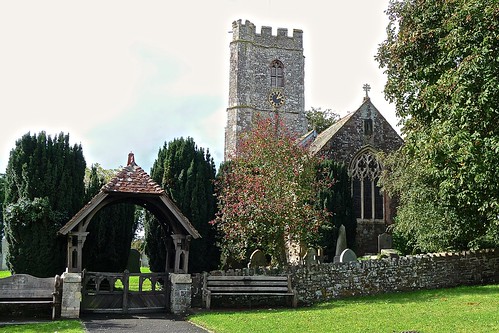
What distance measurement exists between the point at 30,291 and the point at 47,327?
176cm

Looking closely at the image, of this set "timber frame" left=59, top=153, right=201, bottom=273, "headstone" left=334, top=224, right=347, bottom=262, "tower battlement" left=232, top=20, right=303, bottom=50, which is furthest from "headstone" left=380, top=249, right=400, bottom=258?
"tower battlement" left=232, top=20, right=303, bottom=50

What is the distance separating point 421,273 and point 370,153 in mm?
12619

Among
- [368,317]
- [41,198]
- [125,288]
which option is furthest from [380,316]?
[41,198]

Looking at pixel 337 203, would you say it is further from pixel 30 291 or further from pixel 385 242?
pixel 30 291

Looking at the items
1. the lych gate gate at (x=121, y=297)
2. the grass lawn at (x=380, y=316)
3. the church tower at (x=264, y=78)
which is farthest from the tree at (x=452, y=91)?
the church tower at (x=264, y=78)

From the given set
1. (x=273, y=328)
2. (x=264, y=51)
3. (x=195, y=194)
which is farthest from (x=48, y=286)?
(x=264, y=51)

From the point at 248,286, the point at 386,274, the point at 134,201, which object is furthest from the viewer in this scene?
the point at 386,274

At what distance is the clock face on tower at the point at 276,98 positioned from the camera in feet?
145

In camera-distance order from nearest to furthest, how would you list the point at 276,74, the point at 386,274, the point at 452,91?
1. the point at 452,91
2. the point at 386,274
3. the point at 276,74

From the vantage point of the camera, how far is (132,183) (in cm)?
1328

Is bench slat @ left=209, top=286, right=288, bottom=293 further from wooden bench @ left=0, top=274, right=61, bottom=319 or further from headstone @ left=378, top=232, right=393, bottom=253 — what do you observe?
headstone @ left=378, top=232, right=393, bottom=253

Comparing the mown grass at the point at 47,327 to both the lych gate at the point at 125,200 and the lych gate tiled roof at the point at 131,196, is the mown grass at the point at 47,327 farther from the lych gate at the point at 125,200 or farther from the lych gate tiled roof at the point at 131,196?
the lych gate tiled roof at the point at 131,196

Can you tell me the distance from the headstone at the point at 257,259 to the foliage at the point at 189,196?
1.20 meters

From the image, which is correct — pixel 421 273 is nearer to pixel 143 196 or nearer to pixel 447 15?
pixel 447 15
